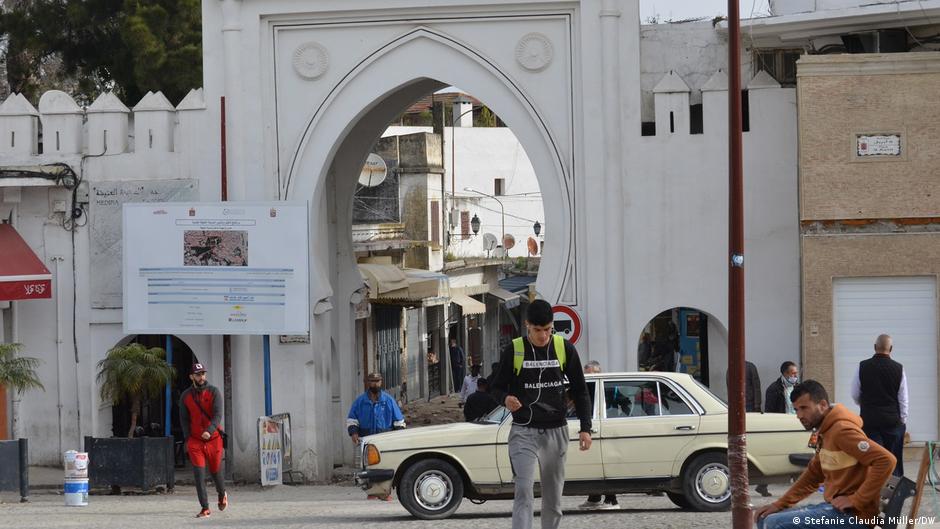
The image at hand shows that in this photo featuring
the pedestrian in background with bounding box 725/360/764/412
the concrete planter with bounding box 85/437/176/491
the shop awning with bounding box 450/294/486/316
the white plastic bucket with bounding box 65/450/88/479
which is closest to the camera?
the white plastic bucket with bounding box 65/450/88/479

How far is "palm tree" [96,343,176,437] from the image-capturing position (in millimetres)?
19406

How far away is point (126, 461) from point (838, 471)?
453 inches

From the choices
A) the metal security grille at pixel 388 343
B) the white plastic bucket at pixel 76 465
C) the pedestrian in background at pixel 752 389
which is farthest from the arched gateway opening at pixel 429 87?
the metal security grille at pixel 388 343

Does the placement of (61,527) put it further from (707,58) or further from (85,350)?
(707,58)

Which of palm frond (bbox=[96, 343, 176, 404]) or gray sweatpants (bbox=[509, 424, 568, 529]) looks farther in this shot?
palm frond (bbox=[96, 343, 176, 404])

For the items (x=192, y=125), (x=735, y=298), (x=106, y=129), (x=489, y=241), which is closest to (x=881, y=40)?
(x=735, y=298)

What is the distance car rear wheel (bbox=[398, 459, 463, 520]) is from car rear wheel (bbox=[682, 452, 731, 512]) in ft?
6.74

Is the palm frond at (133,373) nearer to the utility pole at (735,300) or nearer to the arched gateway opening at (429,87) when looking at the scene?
the arched gateway opening at (429,87)

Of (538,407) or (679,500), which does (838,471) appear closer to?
(538,407)

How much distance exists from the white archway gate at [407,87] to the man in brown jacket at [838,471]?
36.4 feet

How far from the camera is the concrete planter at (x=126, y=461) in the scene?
58.9 feet

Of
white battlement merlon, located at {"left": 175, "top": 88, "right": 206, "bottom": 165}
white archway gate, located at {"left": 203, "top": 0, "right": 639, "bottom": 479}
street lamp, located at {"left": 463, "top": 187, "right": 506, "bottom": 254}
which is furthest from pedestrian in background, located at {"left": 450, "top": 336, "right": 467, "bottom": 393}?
white battlement merlon, located at {"left": 175, "top": 88, "right": 206, "bottom": 165}

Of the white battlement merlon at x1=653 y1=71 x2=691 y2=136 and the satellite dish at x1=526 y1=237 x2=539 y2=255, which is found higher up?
the white battlement merlon at x1=653 y1=71 x2=691 y2=136

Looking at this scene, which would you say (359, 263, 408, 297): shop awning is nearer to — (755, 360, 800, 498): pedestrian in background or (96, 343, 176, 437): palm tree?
(96, 343, 176, 437): palm tree
